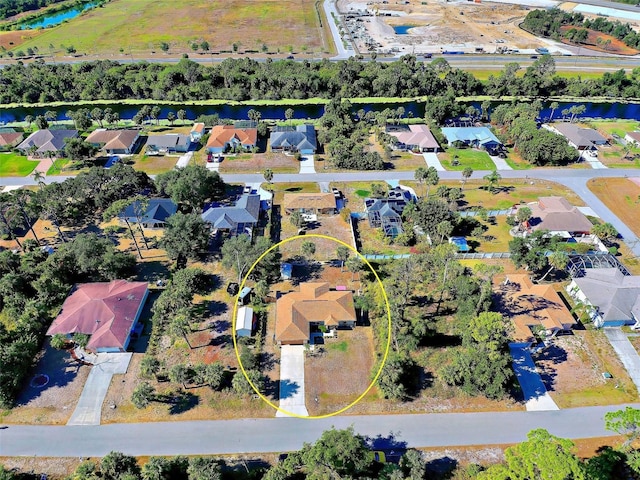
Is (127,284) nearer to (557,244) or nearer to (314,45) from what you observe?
(557,244)

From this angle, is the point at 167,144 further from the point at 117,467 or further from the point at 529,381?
the point at 529,381

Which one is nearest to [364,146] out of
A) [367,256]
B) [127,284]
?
[367,256]

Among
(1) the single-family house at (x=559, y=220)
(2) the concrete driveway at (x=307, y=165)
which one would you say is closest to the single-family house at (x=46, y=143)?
(2) the concrete driveway at (x=307, y=165)

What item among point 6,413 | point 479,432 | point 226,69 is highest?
point 226,69

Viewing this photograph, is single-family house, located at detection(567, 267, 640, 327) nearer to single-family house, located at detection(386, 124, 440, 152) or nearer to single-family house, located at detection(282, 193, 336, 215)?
single-family house, located at detection(282, 193, 336, 215)

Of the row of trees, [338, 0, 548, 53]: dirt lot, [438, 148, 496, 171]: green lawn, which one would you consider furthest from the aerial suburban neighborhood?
[338, 0, 548, 53]: dirt lot

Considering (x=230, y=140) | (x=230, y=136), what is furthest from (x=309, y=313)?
(x=230, y=136)
